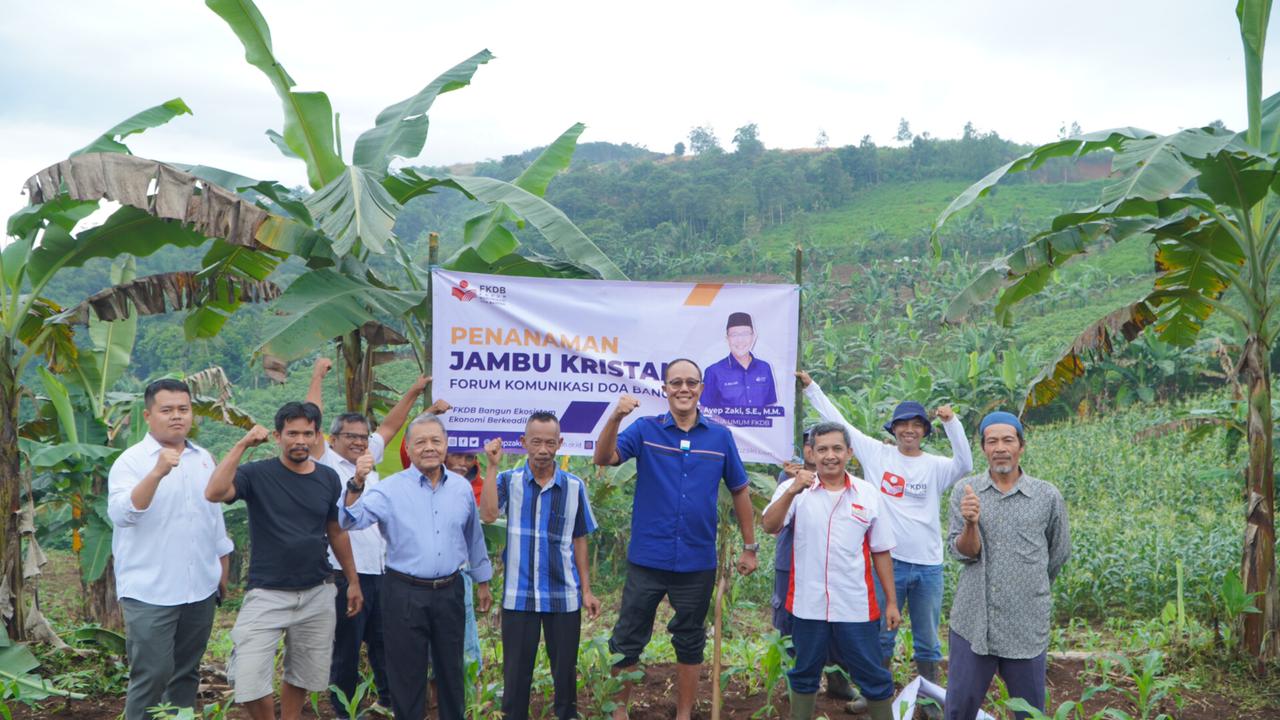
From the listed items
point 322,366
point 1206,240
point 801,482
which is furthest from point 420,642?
point 1206,240

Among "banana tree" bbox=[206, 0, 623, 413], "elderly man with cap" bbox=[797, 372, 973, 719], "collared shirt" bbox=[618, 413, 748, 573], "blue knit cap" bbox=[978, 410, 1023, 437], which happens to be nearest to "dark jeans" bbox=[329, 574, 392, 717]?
"banana tree" bbox=[206, 0, 623, 413]

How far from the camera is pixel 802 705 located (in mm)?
4613

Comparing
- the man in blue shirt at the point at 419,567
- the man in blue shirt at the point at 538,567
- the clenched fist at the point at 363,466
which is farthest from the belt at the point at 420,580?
the clenched fist at the point at 363,466

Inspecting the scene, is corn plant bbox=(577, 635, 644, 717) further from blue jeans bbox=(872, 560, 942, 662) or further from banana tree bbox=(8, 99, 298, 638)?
banana tree bbox=(8, 99, 298, 638)

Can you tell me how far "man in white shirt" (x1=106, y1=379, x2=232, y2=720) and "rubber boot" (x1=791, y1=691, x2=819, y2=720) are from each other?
8.84 ft

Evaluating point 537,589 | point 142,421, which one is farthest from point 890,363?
point 537,589

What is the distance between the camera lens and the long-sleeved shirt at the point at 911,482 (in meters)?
5.22

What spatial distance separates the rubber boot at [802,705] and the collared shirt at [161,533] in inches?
106

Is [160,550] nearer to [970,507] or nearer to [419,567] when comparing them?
[419,567]

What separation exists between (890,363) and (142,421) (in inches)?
886

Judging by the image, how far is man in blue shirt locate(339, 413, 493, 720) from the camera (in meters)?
4.39

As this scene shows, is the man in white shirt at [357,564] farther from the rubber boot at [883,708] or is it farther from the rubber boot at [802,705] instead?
the rubber boot at [883,708]

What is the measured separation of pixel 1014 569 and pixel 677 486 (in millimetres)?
1493

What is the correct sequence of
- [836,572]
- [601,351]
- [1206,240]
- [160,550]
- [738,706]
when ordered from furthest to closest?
[1206,240] < [738,706] < [601,351] < [836,572] < [160,550]
